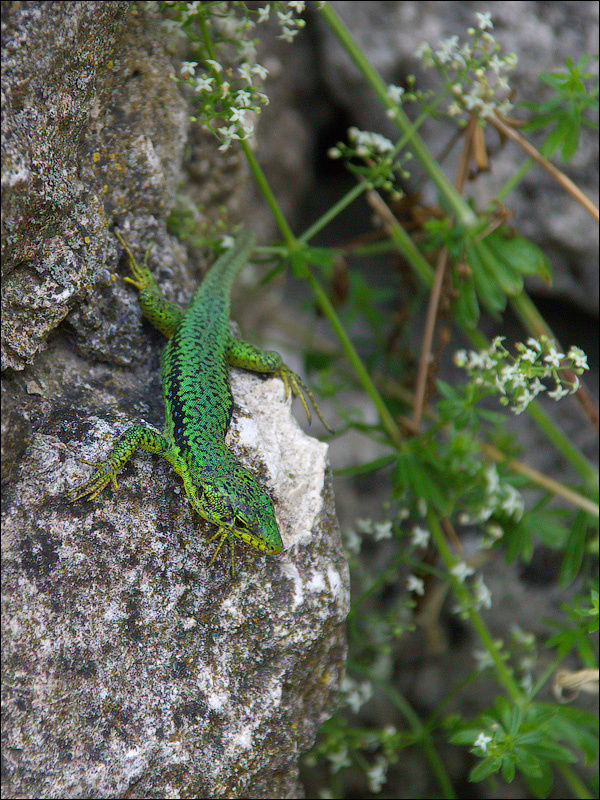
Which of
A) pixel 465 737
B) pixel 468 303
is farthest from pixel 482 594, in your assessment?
pixel 468 303

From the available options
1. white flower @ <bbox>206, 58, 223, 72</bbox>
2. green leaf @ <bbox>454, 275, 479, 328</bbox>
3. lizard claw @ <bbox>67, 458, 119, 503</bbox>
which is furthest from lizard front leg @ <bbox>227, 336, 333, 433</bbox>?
white flower @ <bbox>206, 58, 223, 72</bbox>

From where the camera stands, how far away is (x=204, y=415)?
10.4 feet

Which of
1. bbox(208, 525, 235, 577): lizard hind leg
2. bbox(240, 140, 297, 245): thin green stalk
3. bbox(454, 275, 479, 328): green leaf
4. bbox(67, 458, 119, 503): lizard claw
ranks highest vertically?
bbox(240, 140, 297, 245): thin green stalk

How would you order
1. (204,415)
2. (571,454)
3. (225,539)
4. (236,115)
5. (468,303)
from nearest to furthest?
(225,539) < (204,415) < (236,115) < (468,303) < (571,454)

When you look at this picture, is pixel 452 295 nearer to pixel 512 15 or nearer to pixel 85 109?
pixel 512 15

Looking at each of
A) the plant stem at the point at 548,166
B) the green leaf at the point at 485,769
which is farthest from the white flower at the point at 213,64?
the green leaf at the point at 485,769

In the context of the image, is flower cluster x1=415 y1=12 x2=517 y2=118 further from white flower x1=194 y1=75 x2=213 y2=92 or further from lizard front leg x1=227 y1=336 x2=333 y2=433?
lizard front leg x1=227 y1=336 x2=333 y2=433

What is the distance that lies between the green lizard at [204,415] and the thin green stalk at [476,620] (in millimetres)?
1163

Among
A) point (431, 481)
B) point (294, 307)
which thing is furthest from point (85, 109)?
point (294, 307)

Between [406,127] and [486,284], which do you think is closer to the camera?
[486,284]

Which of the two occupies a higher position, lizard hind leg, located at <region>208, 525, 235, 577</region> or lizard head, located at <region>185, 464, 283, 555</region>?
lizard head, located at <region>185, 464, 283, 555</region>

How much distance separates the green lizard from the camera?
9.67ft

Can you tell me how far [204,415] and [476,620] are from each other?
2.10 meters

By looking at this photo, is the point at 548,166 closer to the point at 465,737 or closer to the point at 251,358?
the point at 251,358
